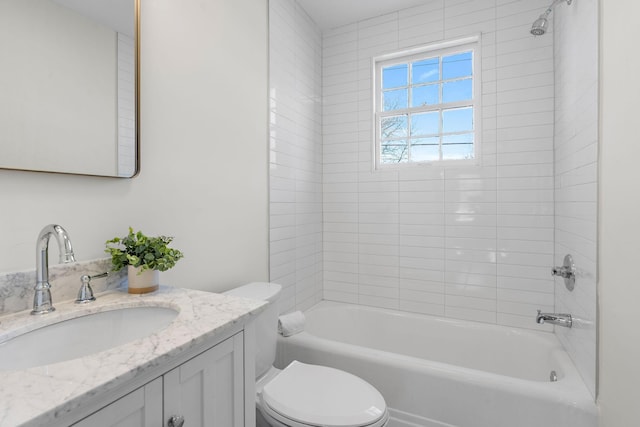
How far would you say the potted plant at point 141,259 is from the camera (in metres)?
1.10

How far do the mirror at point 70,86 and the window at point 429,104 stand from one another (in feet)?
6.32

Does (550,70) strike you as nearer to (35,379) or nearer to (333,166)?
(333,166)

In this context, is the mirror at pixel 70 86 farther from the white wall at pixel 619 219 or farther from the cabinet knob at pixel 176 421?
the white wall at pixel 619 219

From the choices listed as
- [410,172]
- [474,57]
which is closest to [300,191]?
[410,172]

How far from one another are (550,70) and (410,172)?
1092 mm

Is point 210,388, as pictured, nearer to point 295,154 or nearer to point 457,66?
point 295,154

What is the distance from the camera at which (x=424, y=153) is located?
257 centimetres

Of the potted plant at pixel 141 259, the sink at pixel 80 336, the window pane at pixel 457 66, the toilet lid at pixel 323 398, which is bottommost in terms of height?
the toilet lid at pixel 323 398

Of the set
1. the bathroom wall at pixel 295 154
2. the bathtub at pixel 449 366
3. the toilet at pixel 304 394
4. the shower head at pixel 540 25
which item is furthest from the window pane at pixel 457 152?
the toilet at pixel 304 394

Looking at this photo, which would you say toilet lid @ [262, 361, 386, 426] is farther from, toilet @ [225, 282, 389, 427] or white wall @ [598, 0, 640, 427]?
white wall @ [598, 0, 640, 427]

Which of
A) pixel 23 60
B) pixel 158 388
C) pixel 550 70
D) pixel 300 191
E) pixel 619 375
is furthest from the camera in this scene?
pixel 300 191

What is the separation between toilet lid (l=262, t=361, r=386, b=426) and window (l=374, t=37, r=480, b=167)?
1732mm

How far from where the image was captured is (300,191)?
8.20ft

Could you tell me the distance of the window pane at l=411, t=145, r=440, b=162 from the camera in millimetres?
2516
